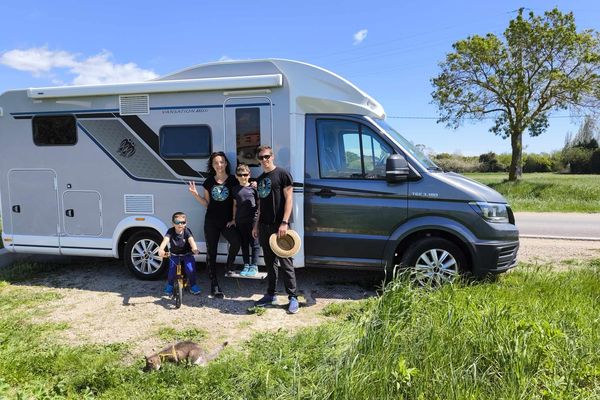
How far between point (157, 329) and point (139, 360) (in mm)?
770

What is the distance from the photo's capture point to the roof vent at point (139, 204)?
613 centimetres

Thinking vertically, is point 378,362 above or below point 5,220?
below

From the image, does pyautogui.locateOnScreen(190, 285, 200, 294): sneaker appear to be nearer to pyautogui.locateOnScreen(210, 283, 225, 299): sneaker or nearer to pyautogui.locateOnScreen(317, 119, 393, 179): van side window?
pyautogui.locateOnScreen(210, 283, 225, 299): sneaker

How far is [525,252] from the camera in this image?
789 centimetres

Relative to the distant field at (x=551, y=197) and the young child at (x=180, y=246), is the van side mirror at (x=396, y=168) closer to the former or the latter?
the young child at (x=180, y=246)

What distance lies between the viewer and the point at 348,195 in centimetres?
558

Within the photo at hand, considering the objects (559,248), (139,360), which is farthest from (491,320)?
(559,248)

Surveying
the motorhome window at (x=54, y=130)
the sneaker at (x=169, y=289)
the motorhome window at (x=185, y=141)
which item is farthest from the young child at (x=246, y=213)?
the motorhome window at (x=54, y=130)

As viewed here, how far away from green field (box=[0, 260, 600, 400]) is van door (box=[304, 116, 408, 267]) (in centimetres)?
139

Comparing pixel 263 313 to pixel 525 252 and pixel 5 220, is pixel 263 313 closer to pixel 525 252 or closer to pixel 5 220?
pixel 5 220

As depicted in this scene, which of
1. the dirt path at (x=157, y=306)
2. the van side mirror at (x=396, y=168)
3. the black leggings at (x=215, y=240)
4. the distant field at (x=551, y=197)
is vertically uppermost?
the van side mirror at (x=396, y=168)

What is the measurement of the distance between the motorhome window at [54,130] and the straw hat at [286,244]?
337cm

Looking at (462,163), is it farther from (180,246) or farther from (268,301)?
(180,246)

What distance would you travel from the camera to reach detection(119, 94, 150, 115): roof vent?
19.9ft
